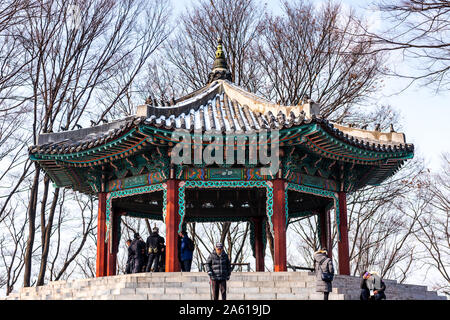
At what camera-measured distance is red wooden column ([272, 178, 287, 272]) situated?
1538cm

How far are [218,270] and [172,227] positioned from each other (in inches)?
156

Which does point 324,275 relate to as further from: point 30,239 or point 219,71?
point 30,239

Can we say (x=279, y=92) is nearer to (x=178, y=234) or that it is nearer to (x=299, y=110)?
(x=299, y=110)

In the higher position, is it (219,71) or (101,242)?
(219,71)

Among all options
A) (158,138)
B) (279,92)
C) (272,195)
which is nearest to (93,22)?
(279,92)

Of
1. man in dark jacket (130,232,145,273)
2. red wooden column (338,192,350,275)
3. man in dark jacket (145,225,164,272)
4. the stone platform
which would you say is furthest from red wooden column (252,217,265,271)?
the stone platform

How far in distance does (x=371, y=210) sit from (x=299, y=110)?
11.5 metres

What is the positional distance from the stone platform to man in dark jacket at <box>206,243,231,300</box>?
101 cm

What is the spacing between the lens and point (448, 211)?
30.1m

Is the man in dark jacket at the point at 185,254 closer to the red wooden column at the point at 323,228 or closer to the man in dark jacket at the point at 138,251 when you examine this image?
the man in dark jacket at the point at 138,251

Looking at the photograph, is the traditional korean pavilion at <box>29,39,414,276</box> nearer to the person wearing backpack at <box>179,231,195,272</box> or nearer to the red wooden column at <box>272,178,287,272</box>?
the red wooden column at <box>272,178,287,272</box>

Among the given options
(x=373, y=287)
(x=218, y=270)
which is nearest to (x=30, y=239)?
(x=218, y=270)

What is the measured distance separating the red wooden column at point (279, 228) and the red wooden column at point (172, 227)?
8.18 ft

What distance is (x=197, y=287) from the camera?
1334 cm
